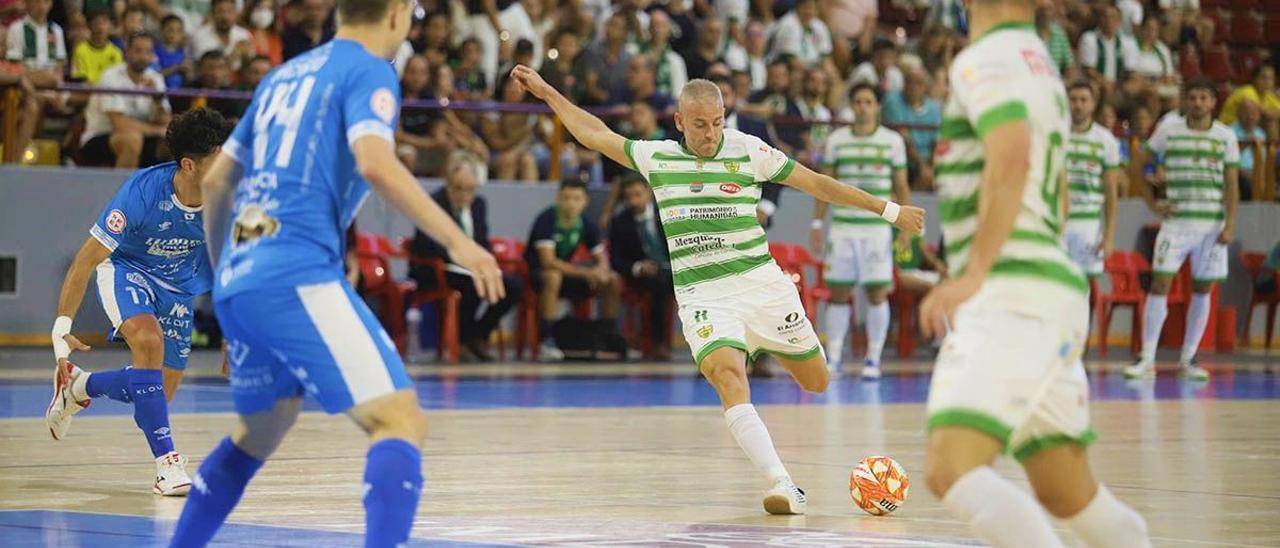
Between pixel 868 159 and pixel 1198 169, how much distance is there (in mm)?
3473

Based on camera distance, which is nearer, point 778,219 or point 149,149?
point 149,149

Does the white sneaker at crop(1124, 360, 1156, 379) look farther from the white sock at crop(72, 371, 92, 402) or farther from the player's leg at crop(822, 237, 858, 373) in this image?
the white sock at crop(72, 371, 92, 402)

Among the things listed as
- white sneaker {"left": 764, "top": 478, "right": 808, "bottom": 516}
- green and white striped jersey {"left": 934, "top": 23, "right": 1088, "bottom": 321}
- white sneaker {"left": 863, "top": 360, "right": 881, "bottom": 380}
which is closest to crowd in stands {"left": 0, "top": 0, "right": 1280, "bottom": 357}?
white sneaker {"left": 863, "top": 360, "right": 881, "bottom": 380}

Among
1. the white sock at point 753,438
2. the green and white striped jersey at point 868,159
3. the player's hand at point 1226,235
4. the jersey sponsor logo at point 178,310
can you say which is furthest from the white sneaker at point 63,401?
the player's hand at point 1226,235

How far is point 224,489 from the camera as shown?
550cm

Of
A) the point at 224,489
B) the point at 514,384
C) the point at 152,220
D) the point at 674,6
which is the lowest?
the point at 514,384

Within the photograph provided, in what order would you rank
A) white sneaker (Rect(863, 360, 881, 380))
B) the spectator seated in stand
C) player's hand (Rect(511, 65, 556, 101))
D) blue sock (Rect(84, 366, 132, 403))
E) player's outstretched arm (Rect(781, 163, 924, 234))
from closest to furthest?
player's hand (Rect(511, 65, 556, 101)), player's outstretched arm (Rect(781, 163, 924, 234)), blue sock (Rect(84, 366, 132, 403)), white sneaker (Rect(863, 360, 881, 380)), the spectator seated in stand

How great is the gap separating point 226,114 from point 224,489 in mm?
13631

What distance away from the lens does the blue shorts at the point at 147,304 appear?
9234 millimetres

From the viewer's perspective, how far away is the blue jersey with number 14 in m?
5.25

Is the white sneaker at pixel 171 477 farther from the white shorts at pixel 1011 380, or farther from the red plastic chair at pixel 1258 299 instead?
the red plastic chair at pixel 1258 299

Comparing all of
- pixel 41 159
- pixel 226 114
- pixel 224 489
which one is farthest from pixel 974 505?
pixel 41 159

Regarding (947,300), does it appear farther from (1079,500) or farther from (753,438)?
(753,438)

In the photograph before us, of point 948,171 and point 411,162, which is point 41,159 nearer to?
point 411,162
